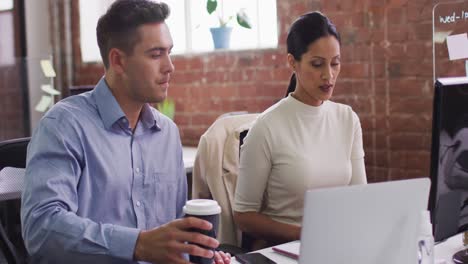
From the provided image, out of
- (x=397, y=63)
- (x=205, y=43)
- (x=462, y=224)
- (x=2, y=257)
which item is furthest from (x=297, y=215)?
(x=205, y=43)

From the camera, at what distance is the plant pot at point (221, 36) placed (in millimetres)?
3562

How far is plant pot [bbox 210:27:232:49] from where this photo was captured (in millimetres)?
3562

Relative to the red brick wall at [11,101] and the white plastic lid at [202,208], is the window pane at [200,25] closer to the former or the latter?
the red brick wall at [11,101]

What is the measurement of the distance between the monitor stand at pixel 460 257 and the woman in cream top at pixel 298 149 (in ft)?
1.65

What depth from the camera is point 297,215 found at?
6.58 ft

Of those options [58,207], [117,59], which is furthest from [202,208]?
[117,59]

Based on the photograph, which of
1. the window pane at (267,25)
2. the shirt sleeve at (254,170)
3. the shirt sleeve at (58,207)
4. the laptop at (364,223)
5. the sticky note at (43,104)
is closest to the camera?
the laptop at (364,223)

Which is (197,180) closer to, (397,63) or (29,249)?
(29,249)

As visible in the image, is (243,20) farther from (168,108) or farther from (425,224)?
(425,224)

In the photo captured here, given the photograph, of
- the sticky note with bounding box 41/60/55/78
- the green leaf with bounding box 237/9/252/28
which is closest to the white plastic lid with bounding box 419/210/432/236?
the green leaf with bounding box 237/9/252/28

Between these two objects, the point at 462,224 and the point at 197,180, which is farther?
the point at 197,180

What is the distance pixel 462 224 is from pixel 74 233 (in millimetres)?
895

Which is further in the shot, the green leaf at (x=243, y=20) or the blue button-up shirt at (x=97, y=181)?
the green leaf at (x=243, y=20)

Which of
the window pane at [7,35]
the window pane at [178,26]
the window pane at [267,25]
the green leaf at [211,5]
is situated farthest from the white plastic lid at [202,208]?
the window pane at [7,35]
